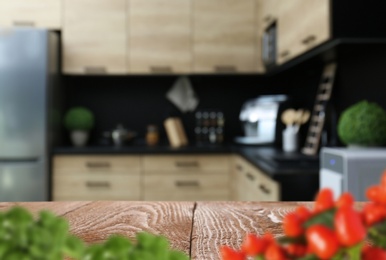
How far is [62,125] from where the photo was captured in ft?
11.7

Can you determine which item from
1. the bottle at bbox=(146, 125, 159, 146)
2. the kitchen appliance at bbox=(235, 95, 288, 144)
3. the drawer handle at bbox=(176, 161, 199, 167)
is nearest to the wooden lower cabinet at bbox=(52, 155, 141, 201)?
the drawer handle at bbox=(176, 161, 199, 167)

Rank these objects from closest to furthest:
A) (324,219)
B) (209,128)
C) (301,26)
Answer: (324,219) < (301,26) < (209,128)

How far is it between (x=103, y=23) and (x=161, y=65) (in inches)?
20.7

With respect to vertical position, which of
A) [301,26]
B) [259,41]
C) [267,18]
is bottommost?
[301,26]

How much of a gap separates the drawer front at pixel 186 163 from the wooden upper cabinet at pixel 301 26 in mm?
814

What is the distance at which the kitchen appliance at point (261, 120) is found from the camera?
127 inches

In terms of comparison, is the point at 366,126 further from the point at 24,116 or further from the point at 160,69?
the point at 24,116

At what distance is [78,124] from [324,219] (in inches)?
133

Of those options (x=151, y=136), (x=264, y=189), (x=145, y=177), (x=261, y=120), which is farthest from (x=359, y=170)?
(x=151, y=136)

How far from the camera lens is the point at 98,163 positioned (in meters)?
3.25

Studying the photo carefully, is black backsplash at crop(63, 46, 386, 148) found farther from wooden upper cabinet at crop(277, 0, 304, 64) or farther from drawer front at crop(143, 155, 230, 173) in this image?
wooden upper cabinet at crop(277, 0, 304, 64)

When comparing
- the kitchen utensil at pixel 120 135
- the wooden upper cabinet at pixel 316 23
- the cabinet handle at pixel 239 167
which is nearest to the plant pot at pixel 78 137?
the kitchen utensil at pixel 120 135

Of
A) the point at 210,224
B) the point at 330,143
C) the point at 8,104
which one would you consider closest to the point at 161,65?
the point at 8,104

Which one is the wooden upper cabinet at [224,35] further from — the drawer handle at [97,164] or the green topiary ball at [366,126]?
the green topiary ball at [366,126]
